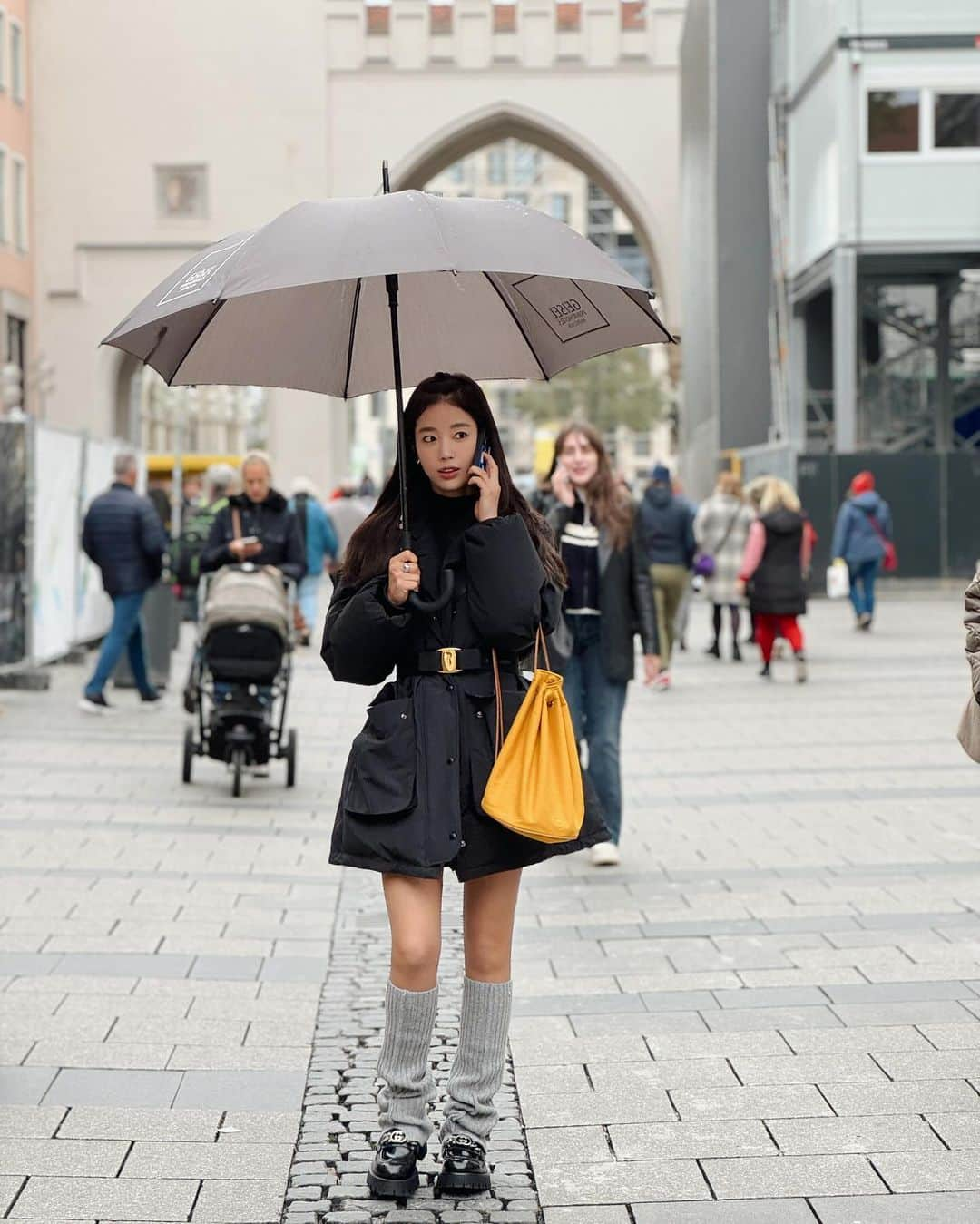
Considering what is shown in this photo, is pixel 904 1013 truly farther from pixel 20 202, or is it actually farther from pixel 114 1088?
pixel 20 202

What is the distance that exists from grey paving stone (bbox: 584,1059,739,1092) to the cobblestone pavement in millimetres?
12

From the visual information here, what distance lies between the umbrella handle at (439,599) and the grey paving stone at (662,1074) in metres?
1.51

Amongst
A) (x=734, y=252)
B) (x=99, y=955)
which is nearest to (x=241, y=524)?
(x=99, y=955)

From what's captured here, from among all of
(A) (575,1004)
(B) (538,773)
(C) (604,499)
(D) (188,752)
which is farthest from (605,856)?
(B) (538,773)

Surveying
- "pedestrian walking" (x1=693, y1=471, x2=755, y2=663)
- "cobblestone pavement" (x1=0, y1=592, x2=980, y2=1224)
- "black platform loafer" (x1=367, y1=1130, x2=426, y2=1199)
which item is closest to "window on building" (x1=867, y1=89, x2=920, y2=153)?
"pedestrian walking" (x1=693, y1=471, x2=755, y2=663)

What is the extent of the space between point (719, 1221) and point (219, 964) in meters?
2.80

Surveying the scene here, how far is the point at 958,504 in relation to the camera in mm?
28312

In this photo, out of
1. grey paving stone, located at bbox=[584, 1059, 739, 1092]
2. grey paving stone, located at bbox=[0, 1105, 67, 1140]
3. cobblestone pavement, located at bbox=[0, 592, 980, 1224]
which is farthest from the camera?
grey paving stone, located at bbox=[584, 1059, 739, 1092]

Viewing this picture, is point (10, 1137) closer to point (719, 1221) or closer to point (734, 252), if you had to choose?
point (719, 1221)

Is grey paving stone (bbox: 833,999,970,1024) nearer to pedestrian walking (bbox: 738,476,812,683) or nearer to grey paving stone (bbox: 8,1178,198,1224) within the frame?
grey paving stone (bbox: 8,1178,198,1224)

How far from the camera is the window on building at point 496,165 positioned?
12119 cm

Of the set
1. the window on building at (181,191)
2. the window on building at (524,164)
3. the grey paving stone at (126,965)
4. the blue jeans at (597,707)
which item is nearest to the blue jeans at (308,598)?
the blue jeans at (597,707)

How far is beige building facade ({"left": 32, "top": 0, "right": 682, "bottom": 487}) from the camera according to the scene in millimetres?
45500

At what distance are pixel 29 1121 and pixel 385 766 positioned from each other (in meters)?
1.37
